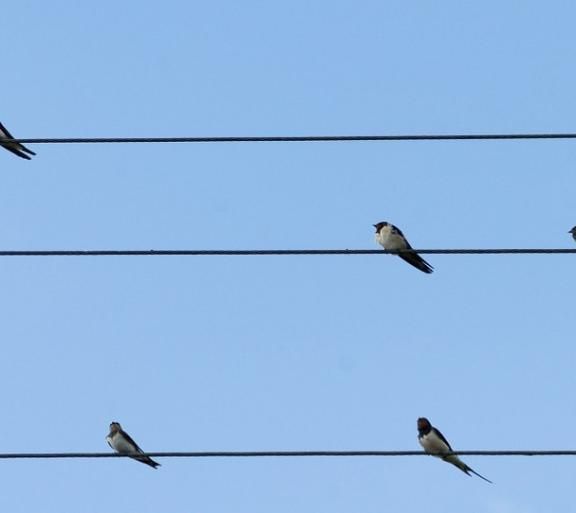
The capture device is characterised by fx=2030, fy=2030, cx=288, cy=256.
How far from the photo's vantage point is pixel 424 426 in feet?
51.7

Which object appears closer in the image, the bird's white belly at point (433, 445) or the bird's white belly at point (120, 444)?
the bird's white belly at point (433, 445)

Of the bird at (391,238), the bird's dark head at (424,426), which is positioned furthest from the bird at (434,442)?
the bird at (391,238)

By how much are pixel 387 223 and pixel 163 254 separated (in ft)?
17.4

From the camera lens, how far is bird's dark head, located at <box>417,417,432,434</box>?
51.4 feet

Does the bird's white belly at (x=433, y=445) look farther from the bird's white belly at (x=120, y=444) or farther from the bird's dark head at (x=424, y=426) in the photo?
the bird's white belly at (x=120, y=444)

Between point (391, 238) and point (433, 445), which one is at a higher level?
point (391, 238)

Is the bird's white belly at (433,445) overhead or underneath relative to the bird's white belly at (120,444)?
overhead

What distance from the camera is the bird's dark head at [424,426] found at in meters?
15.7

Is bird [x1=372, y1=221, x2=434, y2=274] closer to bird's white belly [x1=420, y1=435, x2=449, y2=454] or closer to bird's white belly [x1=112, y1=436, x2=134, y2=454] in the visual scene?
bird's white belly [x1=420, y1=435, x2=449, y2=454]

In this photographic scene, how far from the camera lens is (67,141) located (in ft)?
37.5

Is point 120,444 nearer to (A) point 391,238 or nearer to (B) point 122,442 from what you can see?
(B) point 122,442

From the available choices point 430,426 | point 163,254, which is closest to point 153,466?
point 430,426

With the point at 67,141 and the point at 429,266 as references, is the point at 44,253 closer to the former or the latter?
the point at 67,141

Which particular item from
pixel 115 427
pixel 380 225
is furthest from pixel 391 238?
pixel 115 427
